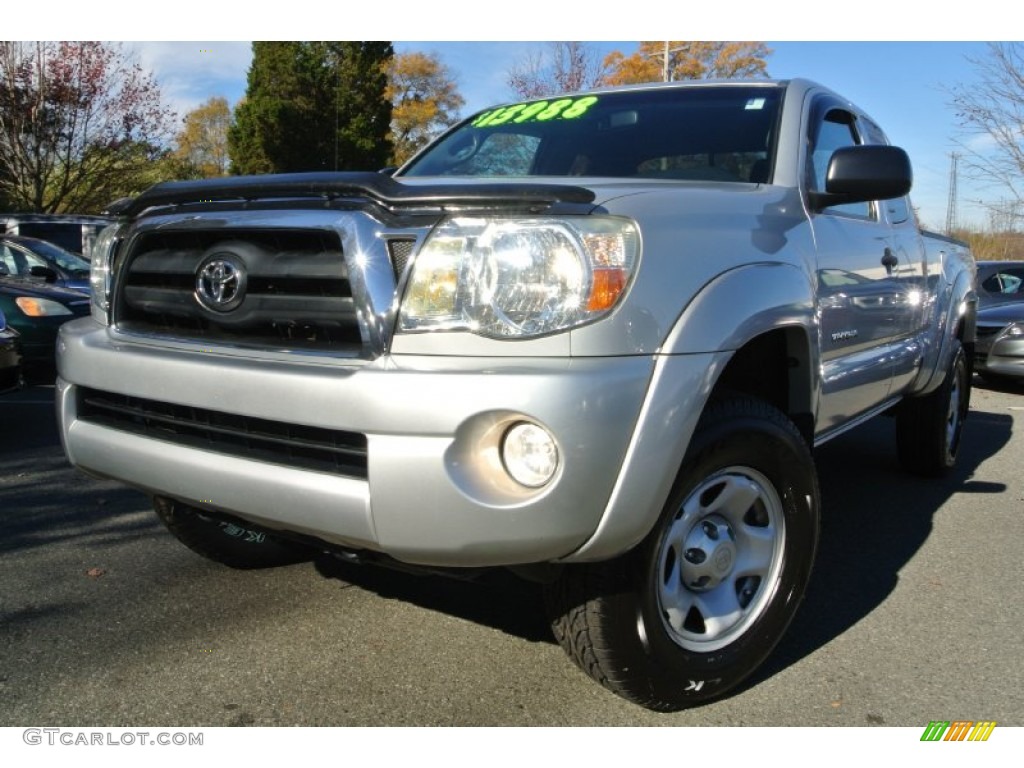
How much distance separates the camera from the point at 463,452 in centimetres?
200

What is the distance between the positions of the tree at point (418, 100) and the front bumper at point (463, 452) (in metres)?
39.8

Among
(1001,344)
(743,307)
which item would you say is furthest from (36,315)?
(1001,344)

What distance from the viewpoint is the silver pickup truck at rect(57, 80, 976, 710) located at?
2.01 m

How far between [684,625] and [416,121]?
40.7 m

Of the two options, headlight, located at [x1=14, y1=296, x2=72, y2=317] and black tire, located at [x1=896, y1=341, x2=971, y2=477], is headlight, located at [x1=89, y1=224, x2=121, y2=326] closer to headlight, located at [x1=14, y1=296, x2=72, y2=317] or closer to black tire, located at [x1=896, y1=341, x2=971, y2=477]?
black tire, located at [x1=896, y1=341, x2=971, y2=477]

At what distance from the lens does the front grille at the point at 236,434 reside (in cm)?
210

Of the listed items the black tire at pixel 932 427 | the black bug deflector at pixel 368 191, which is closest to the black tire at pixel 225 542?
the black bug deflector at pixel 368 191

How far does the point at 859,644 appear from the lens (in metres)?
2.93

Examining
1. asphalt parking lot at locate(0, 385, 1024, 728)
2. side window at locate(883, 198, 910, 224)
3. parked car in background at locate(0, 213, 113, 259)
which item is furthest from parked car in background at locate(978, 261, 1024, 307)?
parked car in background at locate(0, 213, 113, 259)

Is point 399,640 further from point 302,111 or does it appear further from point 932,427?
point 302,111

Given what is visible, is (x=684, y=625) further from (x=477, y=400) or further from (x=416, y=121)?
(x=416, y=121)

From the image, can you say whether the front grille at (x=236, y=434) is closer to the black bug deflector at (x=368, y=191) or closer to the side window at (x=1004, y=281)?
the black bug deflector at (x=368, y=191)

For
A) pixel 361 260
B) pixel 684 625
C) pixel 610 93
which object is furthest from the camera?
pixel 610 93
